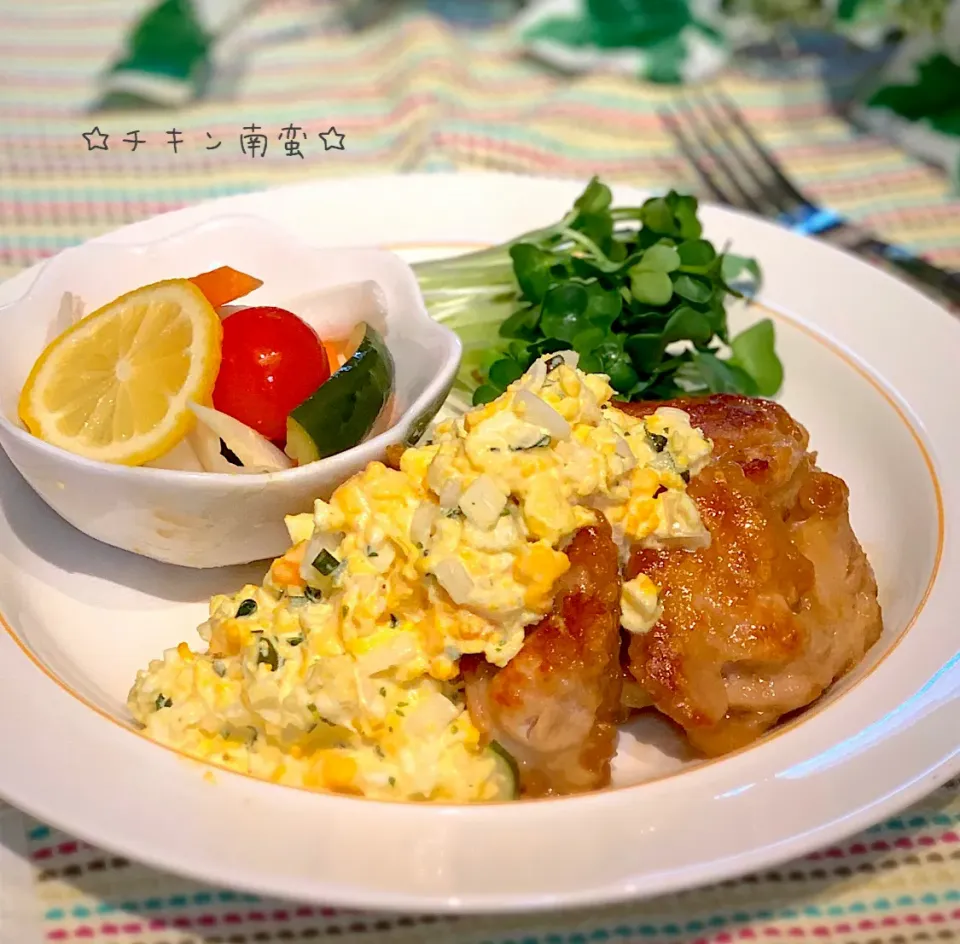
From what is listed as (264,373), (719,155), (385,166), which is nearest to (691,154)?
(719,155)

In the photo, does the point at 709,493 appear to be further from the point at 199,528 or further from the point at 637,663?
the point at 199,528

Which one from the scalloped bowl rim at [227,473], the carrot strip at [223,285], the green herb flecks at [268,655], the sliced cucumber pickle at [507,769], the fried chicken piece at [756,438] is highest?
the fried chicken piece at [756,438]

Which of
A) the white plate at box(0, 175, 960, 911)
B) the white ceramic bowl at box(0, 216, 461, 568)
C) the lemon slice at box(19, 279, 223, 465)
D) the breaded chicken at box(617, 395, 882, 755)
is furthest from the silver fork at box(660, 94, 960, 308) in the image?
the lemon slice at box(19, 279, 223, 465)

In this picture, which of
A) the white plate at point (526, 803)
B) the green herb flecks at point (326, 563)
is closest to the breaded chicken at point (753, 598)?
the white plate at point (526, 803)

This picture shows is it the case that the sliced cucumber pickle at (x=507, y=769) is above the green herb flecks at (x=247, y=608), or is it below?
below

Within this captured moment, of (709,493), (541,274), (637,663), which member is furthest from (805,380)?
(637,663)

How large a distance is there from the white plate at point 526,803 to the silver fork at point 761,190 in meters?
0.93

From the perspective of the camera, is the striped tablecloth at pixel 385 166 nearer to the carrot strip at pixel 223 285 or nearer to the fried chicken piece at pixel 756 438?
the fried chicken piece at pixel 756 438

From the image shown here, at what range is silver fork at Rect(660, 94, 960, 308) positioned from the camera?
3732 mm

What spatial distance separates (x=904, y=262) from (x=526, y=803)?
2.85 meters

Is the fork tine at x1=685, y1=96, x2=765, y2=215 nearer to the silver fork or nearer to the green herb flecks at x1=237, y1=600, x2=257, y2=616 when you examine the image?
the silver fork

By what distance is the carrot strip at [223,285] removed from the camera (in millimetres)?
2568

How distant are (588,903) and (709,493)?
36.8 inches

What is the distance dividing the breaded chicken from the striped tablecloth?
31cm
